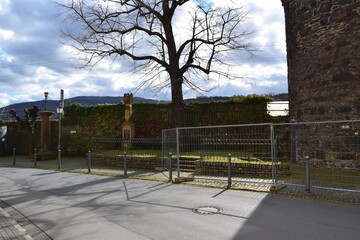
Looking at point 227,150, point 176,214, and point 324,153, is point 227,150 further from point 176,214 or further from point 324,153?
point 176,214

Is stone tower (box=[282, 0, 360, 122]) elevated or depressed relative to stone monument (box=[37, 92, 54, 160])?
elevated

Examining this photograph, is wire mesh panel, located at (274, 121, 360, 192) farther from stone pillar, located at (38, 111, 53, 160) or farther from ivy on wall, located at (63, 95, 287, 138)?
stone pillar, located at (38, 111, 53, 160)

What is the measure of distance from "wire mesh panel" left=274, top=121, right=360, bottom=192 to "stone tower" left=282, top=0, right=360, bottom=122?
0.70 meters

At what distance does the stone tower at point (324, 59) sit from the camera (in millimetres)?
10656

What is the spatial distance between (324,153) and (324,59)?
351cm

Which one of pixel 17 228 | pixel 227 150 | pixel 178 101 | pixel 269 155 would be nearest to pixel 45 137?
pixel 178 101

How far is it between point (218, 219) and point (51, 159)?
1930cm

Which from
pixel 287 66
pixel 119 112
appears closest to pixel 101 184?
pixel 287 66

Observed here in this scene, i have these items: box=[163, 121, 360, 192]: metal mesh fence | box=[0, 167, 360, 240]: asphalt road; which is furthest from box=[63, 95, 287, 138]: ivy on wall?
box=[0, 167, 360, 240]: asphalt road

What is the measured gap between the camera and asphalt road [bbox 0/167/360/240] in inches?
200

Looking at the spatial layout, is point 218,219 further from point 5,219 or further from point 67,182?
point 67,182

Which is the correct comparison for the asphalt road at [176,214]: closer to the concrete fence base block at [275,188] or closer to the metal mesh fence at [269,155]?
the concrete fence base block at [275,188]

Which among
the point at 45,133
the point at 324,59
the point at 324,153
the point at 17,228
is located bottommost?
the point at 17,228

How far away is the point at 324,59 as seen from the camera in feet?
37.6
